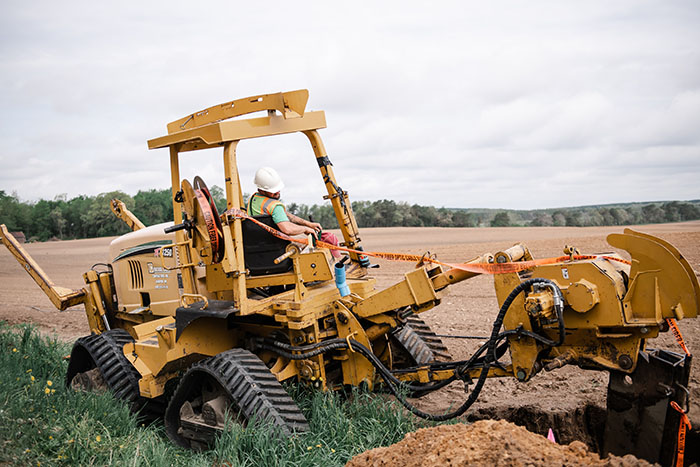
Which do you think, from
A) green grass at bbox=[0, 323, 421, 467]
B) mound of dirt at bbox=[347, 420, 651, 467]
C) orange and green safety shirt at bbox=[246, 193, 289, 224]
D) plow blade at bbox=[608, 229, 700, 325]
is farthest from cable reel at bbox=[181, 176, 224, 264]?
plow blade at bbox=[608, 229, 700, 325]

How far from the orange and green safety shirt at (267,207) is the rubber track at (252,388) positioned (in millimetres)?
1238

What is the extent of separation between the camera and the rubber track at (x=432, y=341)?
19.6 feet

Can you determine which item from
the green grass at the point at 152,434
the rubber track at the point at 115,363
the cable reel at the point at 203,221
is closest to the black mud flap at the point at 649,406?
the green grass at the point at 152,434

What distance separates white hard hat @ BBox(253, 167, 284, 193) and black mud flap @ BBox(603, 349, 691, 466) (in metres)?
3.25

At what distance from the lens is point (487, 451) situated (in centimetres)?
298

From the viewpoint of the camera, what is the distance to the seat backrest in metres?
4.91

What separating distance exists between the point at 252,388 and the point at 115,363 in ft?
7.19

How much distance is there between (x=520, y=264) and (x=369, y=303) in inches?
55.0

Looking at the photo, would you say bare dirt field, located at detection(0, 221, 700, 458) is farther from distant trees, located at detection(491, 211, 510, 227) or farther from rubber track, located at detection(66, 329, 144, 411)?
distant trees, located at detection(491, 211, 510, 227)

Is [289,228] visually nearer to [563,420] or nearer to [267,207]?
[267,207]

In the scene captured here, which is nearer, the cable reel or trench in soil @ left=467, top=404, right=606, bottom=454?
the cable reel

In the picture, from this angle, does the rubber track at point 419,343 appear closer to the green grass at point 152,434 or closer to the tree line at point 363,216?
the green grass at point 152,434

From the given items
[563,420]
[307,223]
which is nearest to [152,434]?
[307,223]

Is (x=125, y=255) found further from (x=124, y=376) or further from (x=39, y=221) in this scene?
(x=39, y=221)
